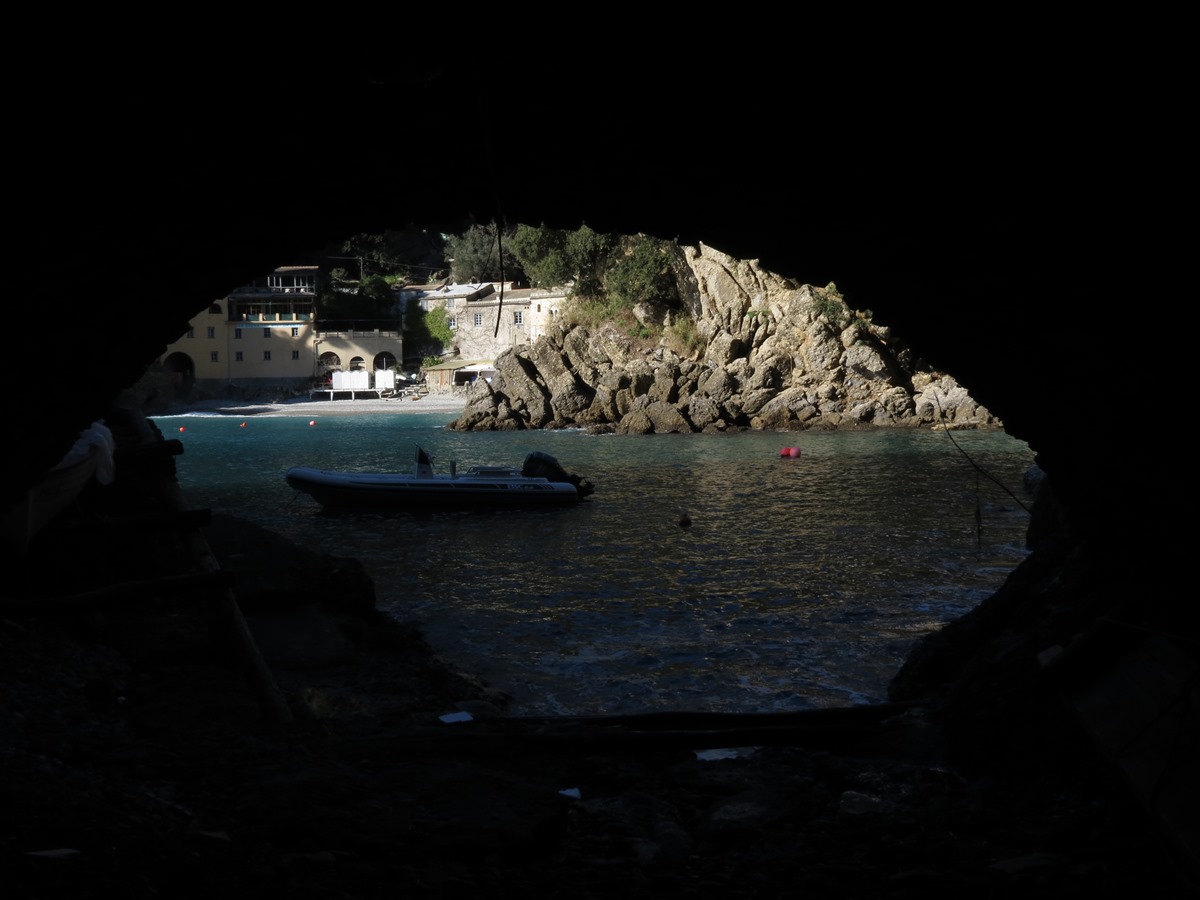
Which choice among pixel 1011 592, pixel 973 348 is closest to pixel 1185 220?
pixel 973 348

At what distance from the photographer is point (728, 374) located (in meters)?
57.0

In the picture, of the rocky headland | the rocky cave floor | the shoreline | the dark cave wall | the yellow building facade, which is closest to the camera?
the dark cave wall

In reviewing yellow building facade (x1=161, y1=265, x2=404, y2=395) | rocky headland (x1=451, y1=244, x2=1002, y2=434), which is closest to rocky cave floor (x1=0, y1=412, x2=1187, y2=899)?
rocky headland (x1=451, y1=244, x2=1002, y2=434)

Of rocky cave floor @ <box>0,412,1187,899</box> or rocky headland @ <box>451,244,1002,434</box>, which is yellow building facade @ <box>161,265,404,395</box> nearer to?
rocky headland @ <box>451,244,1002,434</box>

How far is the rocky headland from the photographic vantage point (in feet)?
179

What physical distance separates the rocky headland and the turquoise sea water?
15.5 meters

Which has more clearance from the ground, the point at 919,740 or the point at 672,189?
the point at 672,189

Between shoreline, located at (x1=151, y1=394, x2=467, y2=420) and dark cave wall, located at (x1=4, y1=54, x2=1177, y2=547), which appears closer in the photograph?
dark cave wall, located at (x1=4, y1=54, x2=1177, y2=547)

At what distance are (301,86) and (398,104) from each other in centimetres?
60

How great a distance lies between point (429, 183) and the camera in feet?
20.0

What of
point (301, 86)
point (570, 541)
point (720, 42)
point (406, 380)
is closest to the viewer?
point (720, 42)

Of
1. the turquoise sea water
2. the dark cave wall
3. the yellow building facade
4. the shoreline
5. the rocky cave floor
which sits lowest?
the turquoise sea water

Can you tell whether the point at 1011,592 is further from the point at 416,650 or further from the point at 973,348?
the point at 416,650

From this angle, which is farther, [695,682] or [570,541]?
[570,541]
